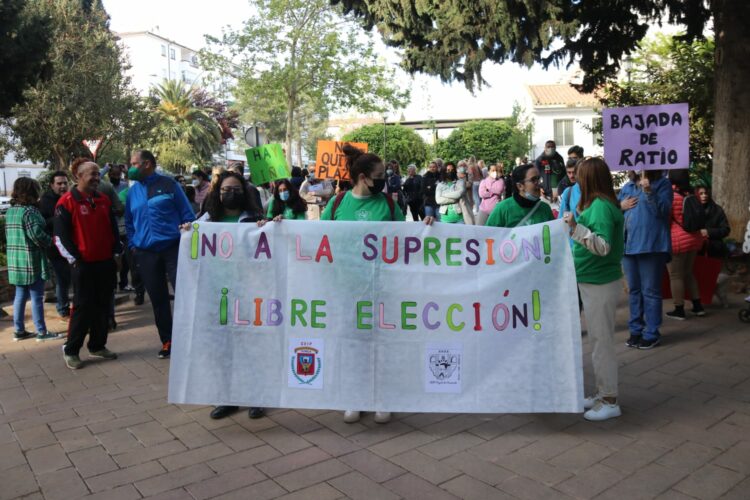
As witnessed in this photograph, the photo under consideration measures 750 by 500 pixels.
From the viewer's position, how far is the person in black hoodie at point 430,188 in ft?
54.3

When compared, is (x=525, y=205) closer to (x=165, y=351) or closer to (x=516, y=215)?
(x=516, y=215)

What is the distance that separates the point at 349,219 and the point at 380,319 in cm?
86

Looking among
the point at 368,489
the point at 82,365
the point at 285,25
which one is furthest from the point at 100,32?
the point at 368,489

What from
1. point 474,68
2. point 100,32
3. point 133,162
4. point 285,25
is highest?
point 285,25

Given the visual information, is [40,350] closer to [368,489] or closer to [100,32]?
[368,489]

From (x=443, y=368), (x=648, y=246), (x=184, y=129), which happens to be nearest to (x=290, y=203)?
(x=648, y=246)

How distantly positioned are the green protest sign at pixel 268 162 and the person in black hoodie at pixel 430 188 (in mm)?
8056

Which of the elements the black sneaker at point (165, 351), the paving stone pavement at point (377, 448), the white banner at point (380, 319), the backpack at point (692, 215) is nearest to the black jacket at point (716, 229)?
the backpack at point (692, 215)

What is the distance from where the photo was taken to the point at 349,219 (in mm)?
5043

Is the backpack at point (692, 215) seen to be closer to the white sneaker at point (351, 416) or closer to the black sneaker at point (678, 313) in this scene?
the black sneaker at point (678, 313)

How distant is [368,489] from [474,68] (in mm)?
9156

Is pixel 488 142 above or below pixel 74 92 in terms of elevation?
above

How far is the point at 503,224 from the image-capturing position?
5277 mm

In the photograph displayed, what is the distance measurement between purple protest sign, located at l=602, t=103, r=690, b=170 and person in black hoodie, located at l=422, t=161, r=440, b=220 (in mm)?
10085
